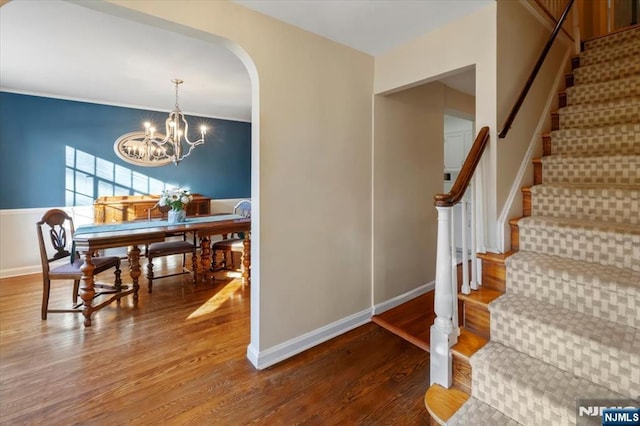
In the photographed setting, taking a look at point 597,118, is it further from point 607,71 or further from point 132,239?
point 132,239

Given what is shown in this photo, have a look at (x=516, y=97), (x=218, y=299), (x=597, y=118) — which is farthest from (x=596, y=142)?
(x=218, y=299)

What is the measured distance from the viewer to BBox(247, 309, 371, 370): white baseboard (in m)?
2.08

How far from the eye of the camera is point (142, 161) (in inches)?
200

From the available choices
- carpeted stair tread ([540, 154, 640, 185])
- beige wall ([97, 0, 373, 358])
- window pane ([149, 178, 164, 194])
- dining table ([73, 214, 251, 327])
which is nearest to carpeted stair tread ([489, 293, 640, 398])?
carpeted stair tread ([540, 154, 640, 185])

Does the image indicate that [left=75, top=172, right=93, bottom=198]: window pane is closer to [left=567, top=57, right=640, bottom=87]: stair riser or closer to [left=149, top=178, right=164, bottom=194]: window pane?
[left=149, top=178, right=164, bottom=194]: window pane

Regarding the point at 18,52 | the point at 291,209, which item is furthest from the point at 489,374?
the point at 18,52

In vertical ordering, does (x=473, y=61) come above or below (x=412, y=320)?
above

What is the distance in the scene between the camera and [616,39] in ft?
9.37

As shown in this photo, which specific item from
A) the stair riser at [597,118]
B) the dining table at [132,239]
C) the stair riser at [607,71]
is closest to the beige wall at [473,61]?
the stair riser at [597,118]

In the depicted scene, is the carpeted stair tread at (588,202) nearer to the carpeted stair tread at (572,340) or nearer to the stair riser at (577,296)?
the stair riser at (577,296)

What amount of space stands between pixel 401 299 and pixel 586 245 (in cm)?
168

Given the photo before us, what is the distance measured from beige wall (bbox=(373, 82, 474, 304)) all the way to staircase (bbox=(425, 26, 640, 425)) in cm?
107

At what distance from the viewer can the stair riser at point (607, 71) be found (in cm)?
251

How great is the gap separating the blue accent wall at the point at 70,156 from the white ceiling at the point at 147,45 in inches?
10.7
